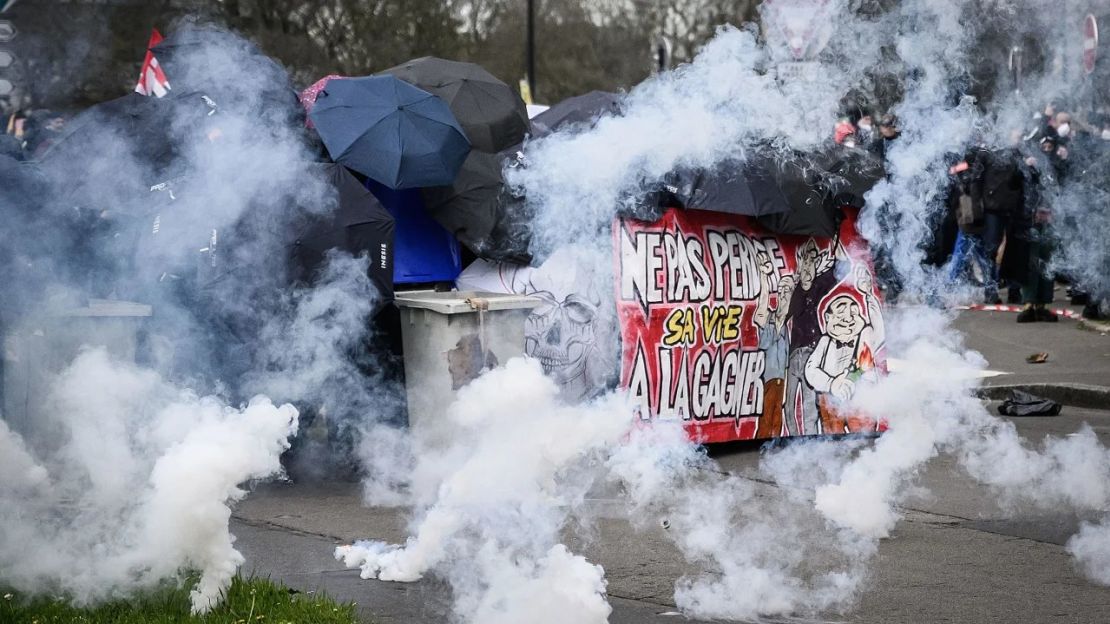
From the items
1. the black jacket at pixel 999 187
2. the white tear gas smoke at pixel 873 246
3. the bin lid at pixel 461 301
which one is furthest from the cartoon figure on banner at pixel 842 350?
the black jacket at pixel 999 187

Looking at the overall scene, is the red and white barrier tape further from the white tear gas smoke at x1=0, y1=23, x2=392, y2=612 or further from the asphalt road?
the white tear gas smoke at x1=0, y1=23, x2=392, y2=612

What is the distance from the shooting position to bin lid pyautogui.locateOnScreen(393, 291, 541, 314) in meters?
7.75

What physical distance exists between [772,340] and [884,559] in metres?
2.68

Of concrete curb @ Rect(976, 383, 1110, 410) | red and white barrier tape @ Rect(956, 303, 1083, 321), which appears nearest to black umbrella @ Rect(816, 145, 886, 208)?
concrete curb @ Rect(976, 383, 1110, 410)

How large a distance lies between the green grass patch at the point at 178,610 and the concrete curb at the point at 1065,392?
7.52 m

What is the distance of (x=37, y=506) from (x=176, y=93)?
295cm

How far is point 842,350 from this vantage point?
9.23 m

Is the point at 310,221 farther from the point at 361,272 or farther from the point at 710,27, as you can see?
the point at 710,27

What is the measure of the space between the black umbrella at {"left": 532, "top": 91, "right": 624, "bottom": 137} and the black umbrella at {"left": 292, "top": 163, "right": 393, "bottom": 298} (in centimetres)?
115

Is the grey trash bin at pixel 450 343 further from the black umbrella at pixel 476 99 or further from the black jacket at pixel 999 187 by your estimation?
the black jacket at pixel 999 187

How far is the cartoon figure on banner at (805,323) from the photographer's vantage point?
29.7 feet

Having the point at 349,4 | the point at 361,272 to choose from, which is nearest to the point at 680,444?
the point at 361,272

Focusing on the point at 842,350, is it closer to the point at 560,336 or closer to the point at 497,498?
the point at 560,336

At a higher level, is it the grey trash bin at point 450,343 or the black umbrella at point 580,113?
the black umbrella at point 580,113
